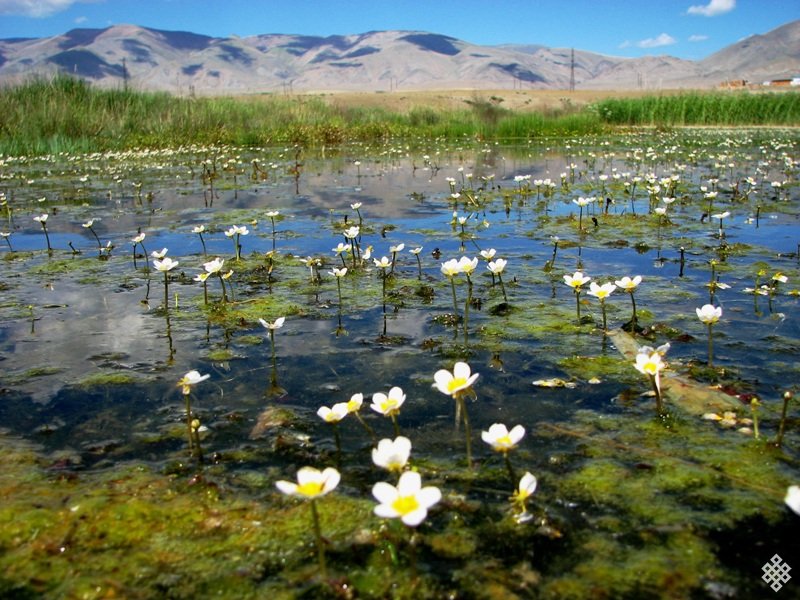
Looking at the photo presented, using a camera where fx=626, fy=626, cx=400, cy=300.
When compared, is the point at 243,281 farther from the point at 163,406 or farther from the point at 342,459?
the point at 342,459

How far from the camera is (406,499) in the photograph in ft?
4.11

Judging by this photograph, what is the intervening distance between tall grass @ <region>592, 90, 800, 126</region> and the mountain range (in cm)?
9230

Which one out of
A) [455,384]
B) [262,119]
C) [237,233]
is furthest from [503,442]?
[262,119]

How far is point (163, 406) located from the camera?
86.6 inches

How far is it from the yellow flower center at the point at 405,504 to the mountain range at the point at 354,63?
11410cm

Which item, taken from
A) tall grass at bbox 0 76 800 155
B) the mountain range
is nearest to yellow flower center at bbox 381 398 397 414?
tall grass at bbox 0 76 800 155

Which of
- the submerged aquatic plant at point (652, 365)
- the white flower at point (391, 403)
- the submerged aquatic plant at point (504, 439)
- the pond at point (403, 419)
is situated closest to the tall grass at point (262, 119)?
the pond at point (403, 419)

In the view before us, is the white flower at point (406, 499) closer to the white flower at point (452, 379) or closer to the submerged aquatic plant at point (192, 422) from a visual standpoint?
the white flower at point (452, 379)

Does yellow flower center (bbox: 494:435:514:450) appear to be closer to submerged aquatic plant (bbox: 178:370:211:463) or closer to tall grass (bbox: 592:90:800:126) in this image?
submerged aquatic plant (bbox: 178:370:211:463)

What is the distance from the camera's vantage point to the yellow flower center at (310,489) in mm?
1245

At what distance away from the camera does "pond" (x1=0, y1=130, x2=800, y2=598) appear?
55.4 inches

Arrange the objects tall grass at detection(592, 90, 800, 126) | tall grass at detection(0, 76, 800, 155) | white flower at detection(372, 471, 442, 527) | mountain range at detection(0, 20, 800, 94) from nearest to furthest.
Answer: white flower at detection(372, 471, 442, 527)
tall grass at detection(0, 76, 800, 155)
tall grass at detection(592, 90, 800, 126)
mountain range at detection(0, 20, 800, 94)

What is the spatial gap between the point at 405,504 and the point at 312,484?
0.19 metres

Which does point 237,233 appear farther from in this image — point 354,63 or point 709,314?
point 354,63
